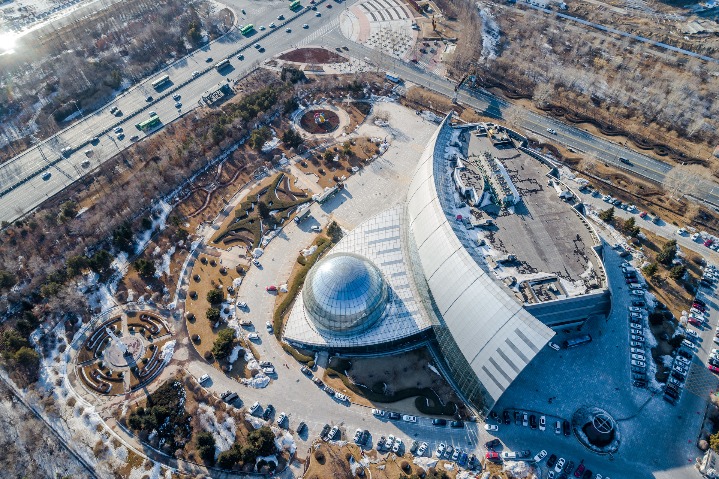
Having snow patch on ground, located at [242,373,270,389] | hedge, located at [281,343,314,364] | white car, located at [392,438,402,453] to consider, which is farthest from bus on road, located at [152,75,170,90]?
white car, located at [392,438,402,453]

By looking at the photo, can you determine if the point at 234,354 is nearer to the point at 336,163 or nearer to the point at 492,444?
the point at 492,444

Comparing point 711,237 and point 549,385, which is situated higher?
point 711,237

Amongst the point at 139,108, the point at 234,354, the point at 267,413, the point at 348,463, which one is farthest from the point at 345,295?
the point at 139,108

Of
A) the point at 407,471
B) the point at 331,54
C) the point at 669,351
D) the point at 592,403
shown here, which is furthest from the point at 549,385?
the point at 331,54

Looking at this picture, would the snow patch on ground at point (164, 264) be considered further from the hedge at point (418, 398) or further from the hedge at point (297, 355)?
the hedge at point (418, 398)

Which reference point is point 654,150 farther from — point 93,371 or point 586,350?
point 93,371

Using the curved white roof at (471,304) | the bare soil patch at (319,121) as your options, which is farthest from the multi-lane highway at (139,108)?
the curved white roof at (471,304)
